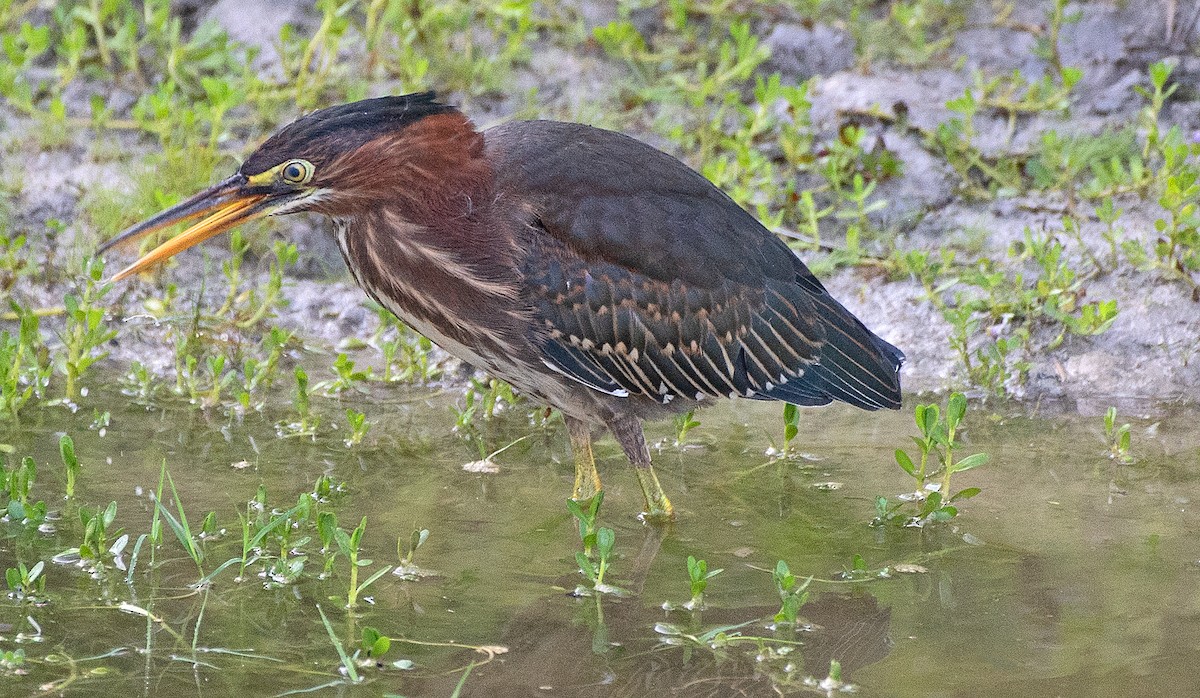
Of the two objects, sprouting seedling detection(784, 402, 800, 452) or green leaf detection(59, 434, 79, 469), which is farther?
sprouting seedling detection(784, 402, 800, 452)

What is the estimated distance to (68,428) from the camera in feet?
17.9

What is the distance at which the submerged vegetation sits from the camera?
13.2 ft

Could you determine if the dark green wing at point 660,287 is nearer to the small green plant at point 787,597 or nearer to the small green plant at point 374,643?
the small green plant at point 787,597

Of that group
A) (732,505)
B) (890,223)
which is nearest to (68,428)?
(732,505)

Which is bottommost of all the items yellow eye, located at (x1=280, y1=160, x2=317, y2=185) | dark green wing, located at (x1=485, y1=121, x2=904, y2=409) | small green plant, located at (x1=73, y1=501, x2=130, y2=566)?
small green plant, located at (x1=73, y1=501, x2=130, y2=566)

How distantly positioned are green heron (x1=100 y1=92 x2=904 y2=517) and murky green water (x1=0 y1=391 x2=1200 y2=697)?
38 centimetres

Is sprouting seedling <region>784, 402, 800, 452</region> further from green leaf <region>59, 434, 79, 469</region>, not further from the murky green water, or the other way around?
green leaf <region>59, 434, 79, 469</region>

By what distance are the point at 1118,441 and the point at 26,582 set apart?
3.57 m

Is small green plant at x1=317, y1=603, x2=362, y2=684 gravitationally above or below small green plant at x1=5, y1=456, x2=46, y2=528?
below

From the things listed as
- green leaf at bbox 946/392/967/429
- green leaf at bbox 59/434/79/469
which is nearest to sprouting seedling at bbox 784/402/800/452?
green leaf at bbox 946/392/967/429

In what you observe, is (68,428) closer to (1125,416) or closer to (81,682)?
(81,682)

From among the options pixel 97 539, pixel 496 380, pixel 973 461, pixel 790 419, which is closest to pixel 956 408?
pixel 973 461

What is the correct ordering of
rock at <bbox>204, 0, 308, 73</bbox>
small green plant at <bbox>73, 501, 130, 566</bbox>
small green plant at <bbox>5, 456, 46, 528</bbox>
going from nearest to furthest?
1. small green plant at <bbox>73, 501, 130, 566</bbox>
2. small green plant at <bbox>5, 456, 46, 528</bbox>
3. rock at <bbox>204, 0, 308, 73</bbox>

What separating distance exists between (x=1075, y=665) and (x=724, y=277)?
1739mm
